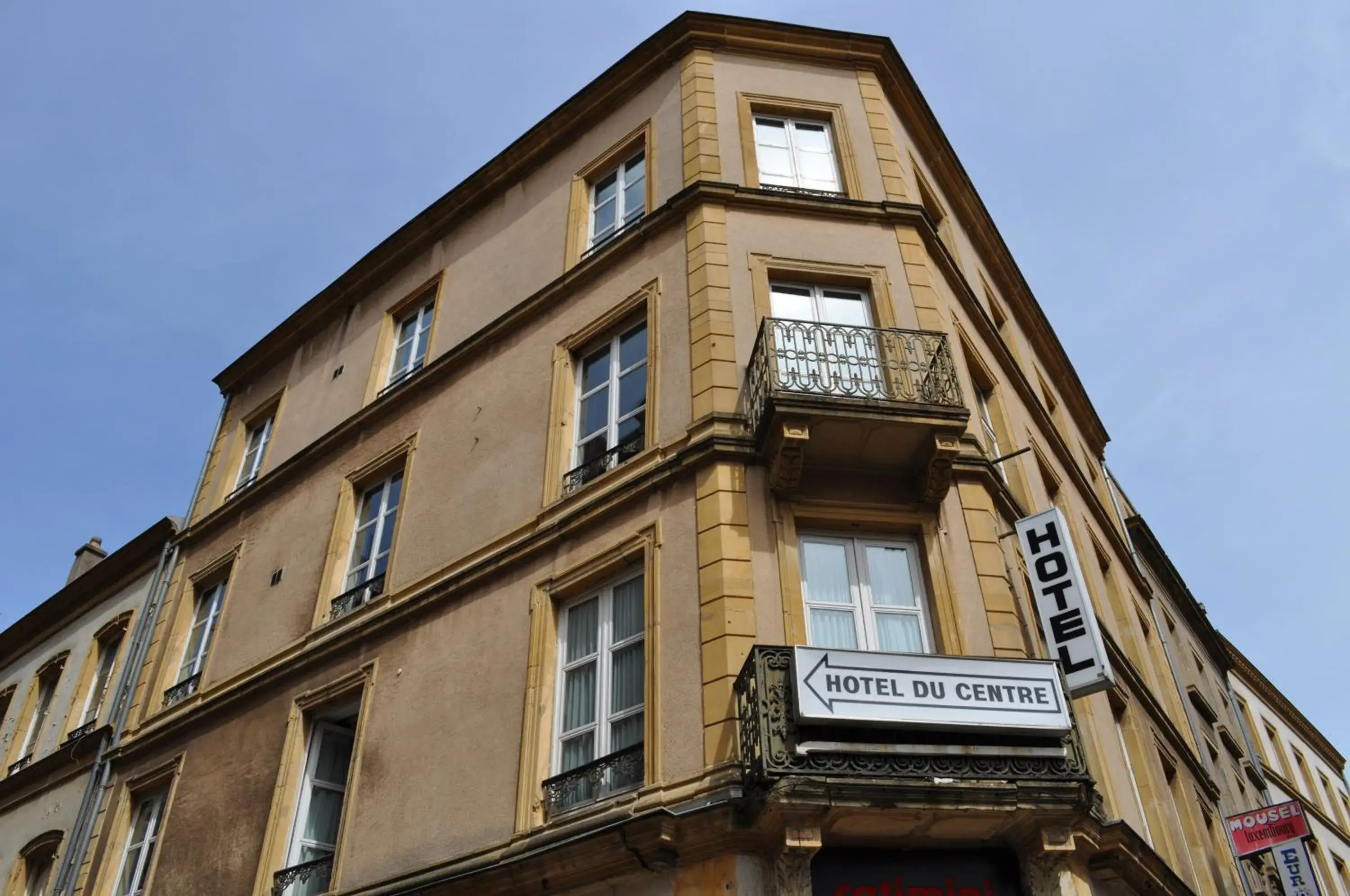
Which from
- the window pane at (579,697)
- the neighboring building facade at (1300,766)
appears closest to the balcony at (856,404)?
the window pane at (579,697)

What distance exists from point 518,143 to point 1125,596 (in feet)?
38.3

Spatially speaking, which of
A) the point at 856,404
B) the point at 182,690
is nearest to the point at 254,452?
the point at 182,690

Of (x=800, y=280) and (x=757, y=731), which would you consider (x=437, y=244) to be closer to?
(x=800, y=280)

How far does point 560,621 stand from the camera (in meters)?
10.5

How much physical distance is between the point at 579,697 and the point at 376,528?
17.4 feet

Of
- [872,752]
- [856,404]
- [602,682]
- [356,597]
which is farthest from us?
[356,597]

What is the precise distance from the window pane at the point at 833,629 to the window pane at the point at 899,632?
236 millimetres

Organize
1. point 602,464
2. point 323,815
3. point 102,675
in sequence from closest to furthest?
point 602,464 < point 323,815 < point 102,675

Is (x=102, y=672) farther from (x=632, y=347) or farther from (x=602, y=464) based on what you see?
(x=632, y=347)

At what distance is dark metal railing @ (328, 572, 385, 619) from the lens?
12.9 metres

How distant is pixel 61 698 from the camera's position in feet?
60.0

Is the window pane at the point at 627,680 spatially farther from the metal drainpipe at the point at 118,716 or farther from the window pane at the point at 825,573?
the metal drainpipe at the point at 118,716

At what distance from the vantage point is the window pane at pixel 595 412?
11.8 metres

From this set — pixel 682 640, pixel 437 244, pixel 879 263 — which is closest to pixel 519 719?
pixel 682 640
